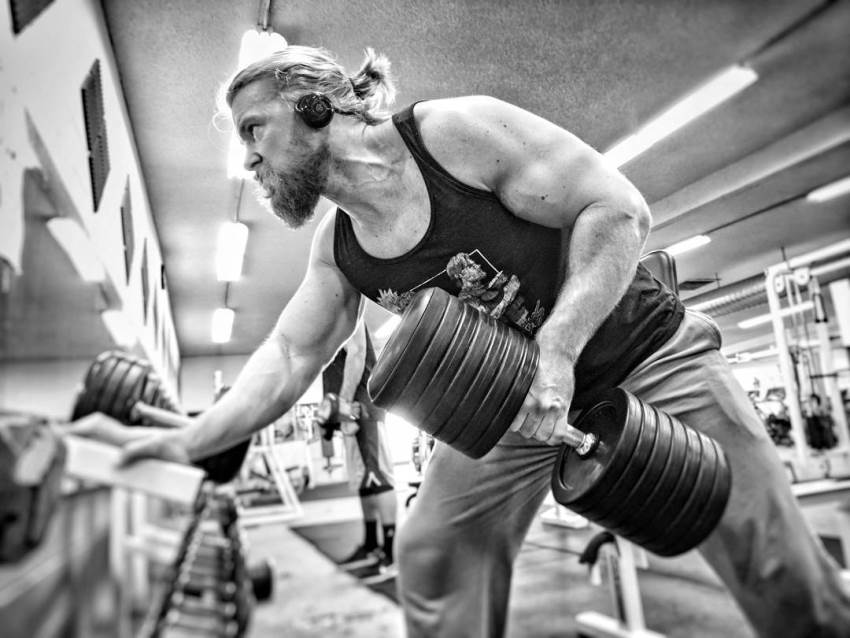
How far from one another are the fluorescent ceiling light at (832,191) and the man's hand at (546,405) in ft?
0.97

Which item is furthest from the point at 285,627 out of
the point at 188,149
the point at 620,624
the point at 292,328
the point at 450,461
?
the point at 188,149

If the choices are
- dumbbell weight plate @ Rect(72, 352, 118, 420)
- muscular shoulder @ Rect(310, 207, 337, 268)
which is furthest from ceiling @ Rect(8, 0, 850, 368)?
dumbbell weight plate @ Rect(72, 352, 118, 420)

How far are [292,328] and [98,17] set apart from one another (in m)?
0.74

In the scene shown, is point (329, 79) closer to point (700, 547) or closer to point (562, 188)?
point (562, 188)

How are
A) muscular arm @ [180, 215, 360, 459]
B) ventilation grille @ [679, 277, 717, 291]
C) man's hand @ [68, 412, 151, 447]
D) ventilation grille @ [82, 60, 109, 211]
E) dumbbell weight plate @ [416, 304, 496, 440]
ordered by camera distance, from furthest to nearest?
1. ventilation grille @ [82, 60, 109, 211]
2. muscular arm @ [180, 215, 360, 459]
3. ventilation grille @ [679, 277, 717, 291]
4. dumbbell weight plate @ [416, 304, 496, 440]
5. man's hand @ [68, 412, 151, 447]

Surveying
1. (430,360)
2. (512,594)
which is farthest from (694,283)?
(512,594)

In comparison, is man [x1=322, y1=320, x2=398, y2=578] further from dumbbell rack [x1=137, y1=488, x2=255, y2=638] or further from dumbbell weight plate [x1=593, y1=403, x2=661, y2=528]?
dumbbell weight plate [x1=593, y1=403, x2=661, y2=528]

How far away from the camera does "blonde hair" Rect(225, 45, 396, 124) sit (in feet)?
2.50

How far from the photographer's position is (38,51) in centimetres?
69

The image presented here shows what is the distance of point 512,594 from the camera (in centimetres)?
82

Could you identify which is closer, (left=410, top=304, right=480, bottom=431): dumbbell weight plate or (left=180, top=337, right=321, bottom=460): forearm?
(left=410, top=304, right=480, bottom=431): dumbbell weight plate

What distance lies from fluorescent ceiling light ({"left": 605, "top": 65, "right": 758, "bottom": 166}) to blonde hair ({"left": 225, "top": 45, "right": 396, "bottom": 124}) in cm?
37

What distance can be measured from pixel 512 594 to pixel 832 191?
0.67 metres

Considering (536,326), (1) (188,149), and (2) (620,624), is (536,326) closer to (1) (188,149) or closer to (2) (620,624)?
(2) (620,624)
